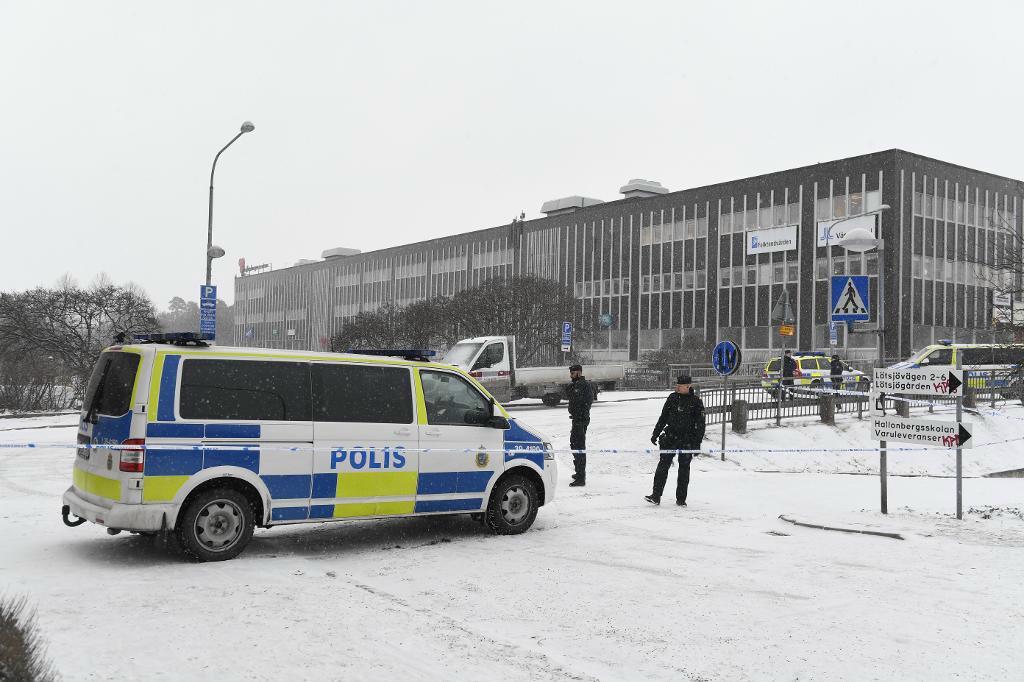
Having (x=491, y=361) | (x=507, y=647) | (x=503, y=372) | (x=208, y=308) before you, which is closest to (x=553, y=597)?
(x=507, y=647)

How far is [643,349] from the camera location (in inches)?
2852

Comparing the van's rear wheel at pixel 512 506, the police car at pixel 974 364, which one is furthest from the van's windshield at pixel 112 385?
the police car at pixel 974 364

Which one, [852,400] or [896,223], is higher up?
[896,223]

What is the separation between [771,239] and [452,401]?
57325 millimetres

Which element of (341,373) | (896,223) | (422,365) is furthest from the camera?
(896,223)

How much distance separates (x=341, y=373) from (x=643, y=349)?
64.9 m

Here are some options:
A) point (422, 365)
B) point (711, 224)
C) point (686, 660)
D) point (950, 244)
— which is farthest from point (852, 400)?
point (711, 224)

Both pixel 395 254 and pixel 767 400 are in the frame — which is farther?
pixel 395 254

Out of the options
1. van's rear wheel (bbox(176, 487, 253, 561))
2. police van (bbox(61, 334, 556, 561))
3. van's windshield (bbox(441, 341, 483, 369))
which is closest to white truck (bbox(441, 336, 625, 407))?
van's windshield (bbox(441, 341, 483, 369))

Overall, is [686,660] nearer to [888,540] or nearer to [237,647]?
[237,647]

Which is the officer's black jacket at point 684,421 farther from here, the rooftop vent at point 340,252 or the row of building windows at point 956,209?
the rooftop vent at point 340,252

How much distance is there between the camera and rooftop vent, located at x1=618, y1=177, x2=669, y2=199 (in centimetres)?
7625

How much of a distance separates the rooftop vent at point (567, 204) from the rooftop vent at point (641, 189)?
4939 mm

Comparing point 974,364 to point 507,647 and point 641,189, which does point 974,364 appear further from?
point 641,189
